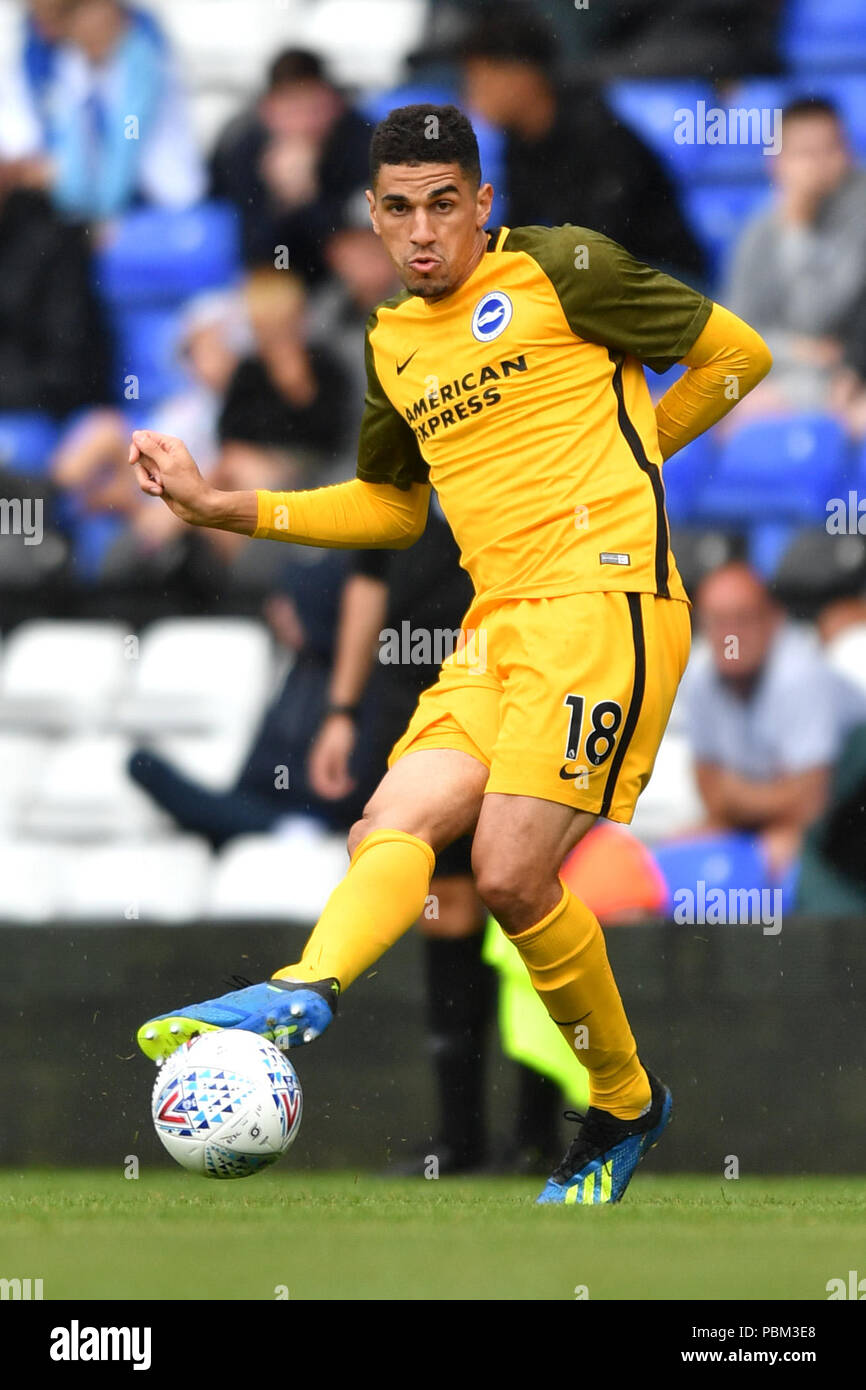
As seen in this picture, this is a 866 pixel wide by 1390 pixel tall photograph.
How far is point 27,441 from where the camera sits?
7.03 metres

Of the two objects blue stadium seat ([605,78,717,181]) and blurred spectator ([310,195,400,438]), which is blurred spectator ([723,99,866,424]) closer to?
blue stadium seat ([605,78,717,181])

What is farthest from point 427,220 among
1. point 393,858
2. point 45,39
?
point 45,39

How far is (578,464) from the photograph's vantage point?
151 inches

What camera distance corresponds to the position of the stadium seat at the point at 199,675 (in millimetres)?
6910

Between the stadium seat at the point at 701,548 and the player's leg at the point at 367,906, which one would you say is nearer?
the player's leg at the point at 367,906

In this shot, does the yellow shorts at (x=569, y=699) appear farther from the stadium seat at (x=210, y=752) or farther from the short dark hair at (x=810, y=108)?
the short dark hair at (x=810, y=108)

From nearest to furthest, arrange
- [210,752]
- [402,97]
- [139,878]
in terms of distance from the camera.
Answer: [139,878], [210,752], [402,97]

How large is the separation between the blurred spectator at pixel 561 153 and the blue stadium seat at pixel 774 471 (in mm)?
572

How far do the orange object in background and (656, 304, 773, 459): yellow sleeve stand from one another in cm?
190

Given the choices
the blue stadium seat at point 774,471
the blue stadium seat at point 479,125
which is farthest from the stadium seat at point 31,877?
the blue stadium seat at point 479,125

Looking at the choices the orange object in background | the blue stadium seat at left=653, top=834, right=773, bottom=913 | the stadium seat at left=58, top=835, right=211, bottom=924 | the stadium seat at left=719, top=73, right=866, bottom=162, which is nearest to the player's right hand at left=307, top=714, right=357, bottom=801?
the orange object in background

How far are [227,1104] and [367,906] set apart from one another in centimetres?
47

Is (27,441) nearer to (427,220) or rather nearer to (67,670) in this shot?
(67,670)
